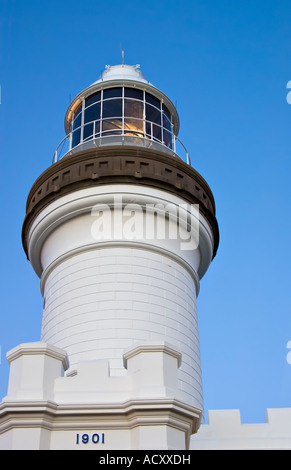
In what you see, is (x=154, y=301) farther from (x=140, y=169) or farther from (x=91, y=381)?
(x=91, y=381)

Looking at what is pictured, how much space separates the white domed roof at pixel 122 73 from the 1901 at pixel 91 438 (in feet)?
32.4

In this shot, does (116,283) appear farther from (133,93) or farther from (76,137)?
(133,93)

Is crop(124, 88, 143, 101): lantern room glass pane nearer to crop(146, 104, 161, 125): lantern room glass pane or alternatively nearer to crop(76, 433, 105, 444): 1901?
crop(146, 104, 161, 125): lantern room glass pane

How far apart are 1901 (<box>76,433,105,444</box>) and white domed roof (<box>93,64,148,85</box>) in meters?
9.89

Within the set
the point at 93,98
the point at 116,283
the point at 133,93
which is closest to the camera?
the point at 116,283

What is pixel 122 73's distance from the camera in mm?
16188

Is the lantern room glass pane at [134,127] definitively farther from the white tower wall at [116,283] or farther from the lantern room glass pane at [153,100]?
the white tower wall at [116,283]

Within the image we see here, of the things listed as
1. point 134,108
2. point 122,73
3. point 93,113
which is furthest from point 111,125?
point 122,73

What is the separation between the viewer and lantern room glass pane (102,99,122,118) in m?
15.3

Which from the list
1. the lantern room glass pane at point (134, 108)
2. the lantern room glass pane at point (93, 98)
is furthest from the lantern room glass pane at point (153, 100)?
the lantern room glass pane at point (93, 98)

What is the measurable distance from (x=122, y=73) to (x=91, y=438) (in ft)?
34.6

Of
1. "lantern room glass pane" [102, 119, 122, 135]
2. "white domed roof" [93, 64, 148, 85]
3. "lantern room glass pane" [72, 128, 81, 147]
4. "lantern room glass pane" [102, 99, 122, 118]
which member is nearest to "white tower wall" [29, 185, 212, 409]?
"lantern room glass pane" [102, 119, 122, 135]

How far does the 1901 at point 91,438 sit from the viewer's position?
805cm
